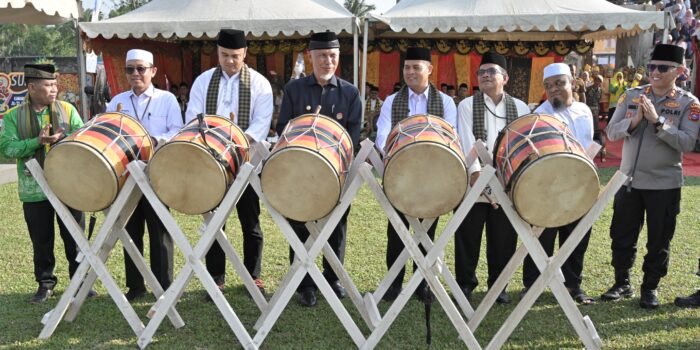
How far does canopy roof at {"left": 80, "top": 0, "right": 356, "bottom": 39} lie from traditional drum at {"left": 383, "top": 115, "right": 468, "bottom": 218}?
21.3 ft

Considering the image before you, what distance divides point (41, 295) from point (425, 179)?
2.90m

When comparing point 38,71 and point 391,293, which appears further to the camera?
point 391,293

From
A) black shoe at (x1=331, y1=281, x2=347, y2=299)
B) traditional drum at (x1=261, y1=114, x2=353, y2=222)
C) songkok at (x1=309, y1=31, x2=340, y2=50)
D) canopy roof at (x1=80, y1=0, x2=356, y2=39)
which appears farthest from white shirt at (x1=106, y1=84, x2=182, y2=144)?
canopy roof at (x1=80, y1=0, x2=356, y2=39)

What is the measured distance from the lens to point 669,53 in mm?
3777

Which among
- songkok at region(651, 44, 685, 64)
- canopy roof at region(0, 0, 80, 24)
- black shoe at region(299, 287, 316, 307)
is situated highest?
canopy roof at region(0, 0, 80, 24)

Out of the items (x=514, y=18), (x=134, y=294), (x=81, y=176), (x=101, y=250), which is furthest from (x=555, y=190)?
(x=514, y=18)

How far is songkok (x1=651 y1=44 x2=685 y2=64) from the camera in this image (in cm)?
376

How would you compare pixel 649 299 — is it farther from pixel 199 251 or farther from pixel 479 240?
pixel 199 251

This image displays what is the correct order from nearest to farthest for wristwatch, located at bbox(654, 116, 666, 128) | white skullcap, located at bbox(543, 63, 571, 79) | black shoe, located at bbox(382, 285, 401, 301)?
wristwatch, located at bbox(654, 116, 666, 128)
white skullcap, located at bbox(543, 63, 571, 79)
black shoe, located at bbox(382, 285, 401, 301)

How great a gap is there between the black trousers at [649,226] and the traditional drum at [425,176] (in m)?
1.67

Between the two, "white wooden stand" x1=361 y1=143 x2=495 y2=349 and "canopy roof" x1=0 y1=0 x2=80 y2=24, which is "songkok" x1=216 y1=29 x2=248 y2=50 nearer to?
"white wooden stand" x1=361 y1=143 x2=495 y2=349

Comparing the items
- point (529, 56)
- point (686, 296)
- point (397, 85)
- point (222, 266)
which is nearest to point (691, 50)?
point (529, 56)

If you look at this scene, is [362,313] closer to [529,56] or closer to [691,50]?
[529,56]

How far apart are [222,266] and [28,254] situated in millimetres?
2039
